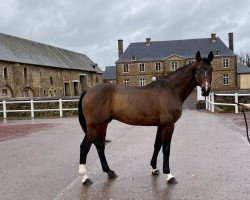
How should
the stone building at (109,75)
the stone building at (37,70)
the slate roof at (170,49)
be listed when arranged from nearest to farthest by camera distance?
the stone building at (37,70)
the slate roof at (170,49)
the stone building at (109,75)

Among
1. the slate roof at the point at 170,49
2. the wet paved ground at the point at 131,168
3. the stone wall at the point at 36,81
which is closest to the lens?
the wet paved ground at the point at 131,168

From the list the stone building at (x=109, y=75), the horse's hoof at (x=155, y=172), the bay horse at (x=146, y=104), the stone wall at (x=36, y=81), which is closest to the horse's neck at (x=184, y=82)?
the bay horse at (x=146, y=104)

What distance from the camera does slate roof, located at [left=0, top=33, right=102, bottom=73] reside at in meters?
39.6

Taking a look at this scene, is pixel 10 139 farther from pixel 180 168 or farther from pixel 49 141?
pixel 180 168

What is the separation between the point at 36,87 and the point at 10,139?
3221cm

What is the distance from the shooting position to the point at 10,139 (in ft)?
35.8

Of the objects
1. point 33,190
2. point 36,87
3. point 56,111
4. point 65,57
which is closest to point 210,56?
point 33,190

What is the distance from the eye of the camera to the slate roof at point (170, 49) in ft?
194

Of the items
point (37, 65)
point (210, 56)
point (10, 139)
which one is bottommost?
point (10, 139)

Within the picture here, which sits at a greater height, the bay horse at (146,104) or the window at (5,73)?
the window at (5,73)

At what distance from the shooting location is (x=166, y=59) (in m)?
59.1

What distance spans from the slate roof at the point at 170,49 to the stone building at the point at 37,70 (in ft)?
30.1

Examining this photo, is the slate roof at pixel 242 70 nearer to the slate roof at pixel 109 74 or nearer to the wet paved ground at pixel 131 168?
the slate roof at pixel 109 74

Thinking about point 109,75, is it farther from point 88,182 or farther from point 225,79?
point 88,182
